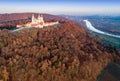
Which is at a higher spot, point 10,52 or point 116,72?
point 10,52

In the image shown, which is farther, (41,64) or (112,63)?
(112,63)

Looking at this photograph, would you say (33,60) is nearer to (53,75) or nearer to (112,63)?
(53,75)

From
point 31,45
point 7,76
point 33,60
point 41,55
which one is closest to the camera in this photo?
point 7,76

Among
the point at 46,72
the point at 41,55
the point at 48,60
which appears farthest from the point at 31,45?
the point at 46,72

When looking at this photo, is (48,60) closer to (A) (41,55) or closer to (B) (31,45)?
(A) (41,55)

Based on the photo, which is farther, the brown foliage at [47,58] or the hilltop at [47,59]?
the brown foliage at [47,58]

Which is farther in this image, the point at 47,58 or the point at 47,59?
the point at 47,58

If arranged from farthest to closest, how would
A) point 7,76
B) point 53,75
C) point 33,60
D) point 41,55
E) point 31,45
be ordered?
point 31,45
point 41,55
point 33,60
point 53,75
point 7,76
